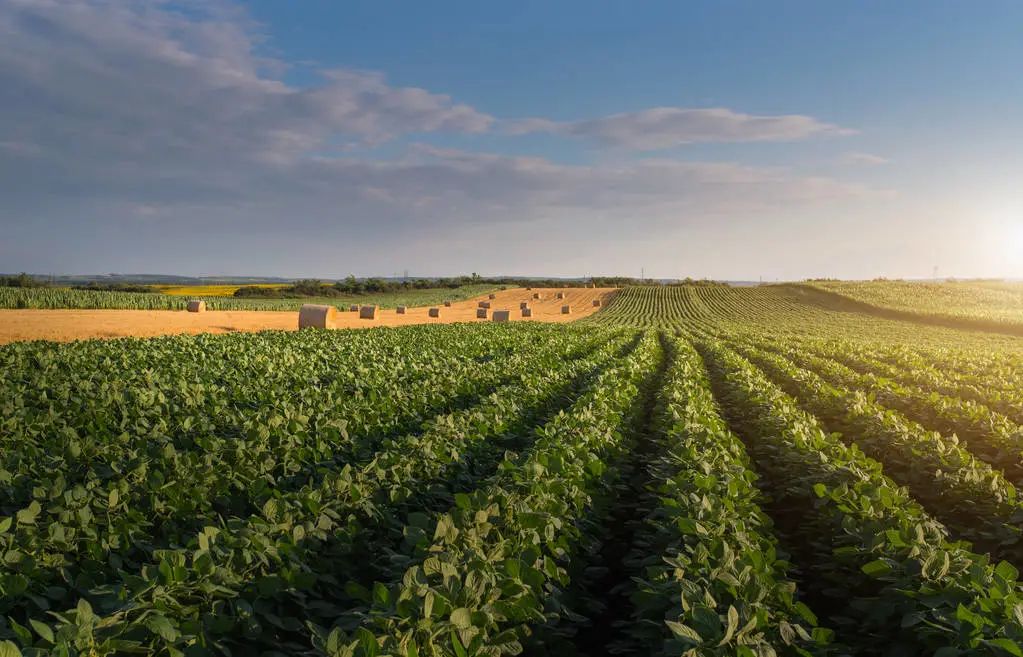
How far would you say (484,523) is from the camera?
15.0 feet

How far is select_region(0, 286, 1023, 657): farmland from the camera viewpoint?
3555 mm

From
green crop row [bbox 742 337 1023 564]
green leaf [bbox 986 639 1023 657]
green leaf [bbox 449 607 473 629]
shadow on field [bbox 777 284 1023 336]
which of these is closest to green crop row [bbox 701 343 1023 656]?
green leaf [bbox 986 639 1023 657]

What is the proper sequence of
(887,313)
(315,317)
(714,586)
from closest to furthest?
(714,586) → (315,317) → (887,313)

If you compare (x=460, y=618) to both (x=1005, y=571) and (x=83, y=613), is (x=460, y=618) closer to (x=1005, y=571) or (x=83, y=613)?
(x=83, y=613)

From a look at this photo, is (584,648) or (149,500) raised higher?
(149,500)

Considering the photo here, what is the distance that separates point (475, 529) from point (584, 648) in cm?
169

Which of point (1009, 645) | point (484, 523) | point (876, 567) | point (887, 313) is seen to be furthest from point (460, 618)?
point (887, 313)

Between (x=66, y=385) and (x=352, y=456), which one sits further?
(x=66, y=385)

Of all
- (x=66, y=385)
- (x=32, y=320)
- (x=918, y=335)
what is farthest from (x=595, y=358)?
(x=918, y=335)

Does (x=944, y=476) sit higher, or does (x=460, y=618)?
(x=460, y=618)

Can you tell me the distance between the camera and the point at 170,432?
30.6ft

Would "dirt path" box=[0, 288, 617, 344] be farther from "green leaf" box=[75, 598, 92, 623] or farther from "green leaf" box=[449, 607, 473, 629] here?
"green leaf" box=[449, 607, 473, 629]

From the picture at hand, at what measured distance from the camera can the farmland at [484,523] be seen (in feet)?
11.7

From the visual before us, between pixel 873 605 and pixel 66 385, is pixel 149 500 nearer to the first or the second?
pixel 873 605
